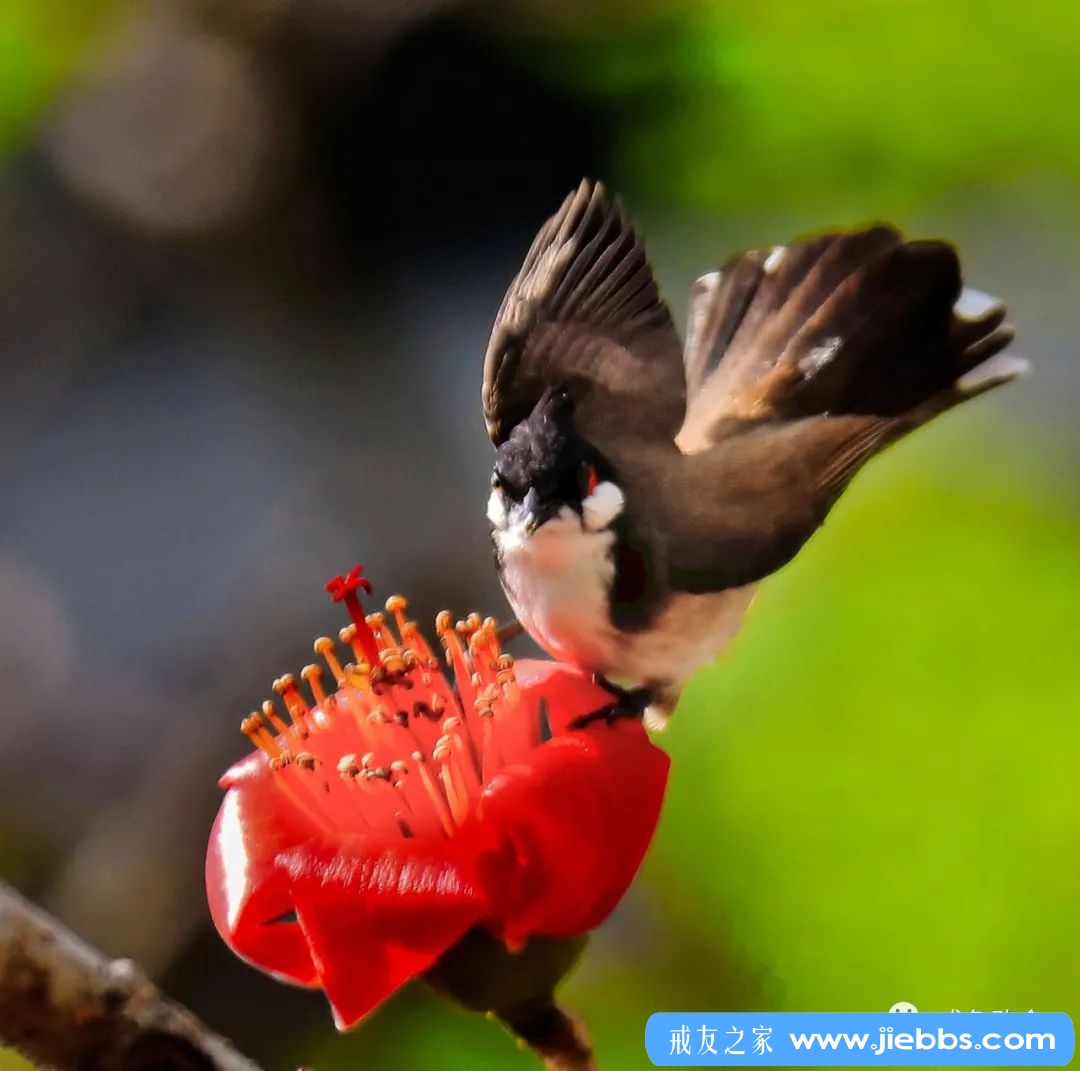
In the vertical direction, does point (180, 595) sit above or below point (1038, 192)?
below

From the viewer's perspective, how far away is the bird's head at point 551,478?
62 centimetres

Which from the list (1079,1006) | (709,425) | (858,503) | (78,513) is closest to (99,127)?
(78,513)

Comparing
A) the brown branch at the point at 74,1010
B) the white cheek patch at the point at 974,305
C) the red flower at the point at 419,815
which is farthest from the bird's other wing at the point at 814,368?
the brown branch at the point at 74,1010

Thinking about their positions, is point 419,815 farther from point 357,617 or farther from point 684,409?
point 684,409

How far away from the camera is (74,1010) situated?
50 cm

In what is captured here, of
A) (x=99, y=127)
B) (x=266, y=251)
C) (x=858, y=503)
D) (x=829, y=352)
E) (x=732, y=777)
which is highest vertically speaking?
(x=99, y=127)

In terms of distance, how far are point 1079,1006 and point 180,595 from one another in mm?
661

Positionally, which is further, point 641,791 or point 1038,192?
point 1038,192

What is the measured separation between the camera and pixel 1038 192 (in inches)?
29.5

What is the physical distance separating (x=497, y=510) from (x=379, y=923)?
0.81 feet

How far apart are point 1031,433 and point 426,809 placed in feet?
1.52

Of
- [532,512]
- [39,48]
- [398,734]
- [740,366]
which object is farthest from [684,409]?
[39,48]

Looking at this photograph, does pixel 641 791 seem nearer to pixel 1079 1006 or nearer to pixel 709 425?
pixel 709 425

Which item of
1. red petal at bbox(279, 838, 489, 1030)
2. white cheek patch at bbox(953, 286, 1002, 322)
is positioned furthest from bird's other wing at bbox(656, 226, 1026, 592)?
red petal at bbox(279, 838, 489, 1030)
